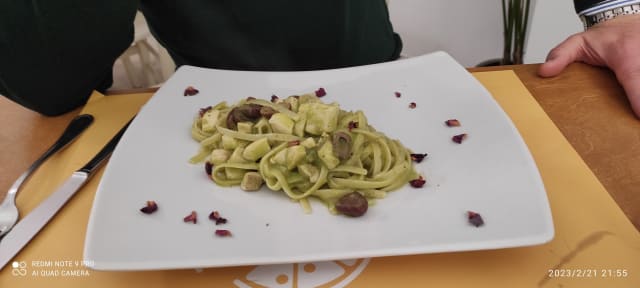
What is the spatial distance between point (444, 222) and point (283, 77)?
0.64m

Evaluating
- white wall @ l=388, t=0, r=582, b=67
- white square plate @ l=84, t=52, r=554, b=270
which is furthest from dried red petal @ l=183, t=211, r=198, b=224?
white wall @ l=388, t=0, r=582, b=67

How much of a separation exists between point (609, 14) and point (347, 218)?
1.12 metres

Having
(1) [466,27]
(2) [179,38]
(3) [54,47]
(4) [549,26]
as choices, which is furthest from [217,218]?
(1) [466,27]

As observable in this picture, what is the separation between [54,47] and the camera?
50.8 inches

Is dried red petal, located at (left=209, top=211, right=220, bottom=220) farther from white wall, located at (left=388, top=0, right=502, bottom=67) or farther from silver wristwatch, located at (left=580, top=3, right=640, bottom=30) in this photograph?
white wall, located at (left=388, top=0, right=502, bottom=67)

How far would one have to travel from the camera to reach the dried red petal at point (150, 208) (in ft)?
2.78

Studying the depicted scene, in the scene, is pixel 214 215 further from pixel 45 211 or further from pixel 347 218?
pixel 45 211

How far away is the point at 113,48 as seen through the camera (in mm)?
1423

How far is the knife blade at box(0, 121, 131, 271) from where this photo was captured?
2.88 feet

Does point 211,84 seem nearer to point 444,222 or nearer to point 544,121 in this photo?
point 444,222

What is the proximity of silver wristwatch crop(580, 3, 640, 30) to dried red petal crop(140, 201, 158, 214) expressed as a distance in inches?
54.0

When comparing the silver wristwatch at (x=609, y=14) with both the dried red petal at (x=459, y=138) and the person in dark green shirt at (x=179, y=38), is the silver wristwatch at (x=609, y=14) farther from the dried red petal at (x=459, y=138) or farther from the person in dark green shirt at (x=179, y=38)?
the dried red petal at (x=459, y=138)

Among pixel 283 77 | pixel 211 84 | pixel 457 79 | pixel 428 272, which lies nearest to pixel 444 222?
pixel 428 272

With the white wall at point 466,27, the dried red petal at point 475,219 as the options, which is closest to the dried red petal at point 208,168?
the dried red petal at point 475,219
